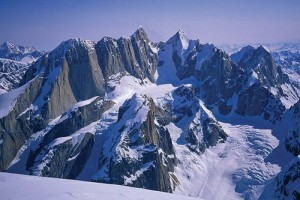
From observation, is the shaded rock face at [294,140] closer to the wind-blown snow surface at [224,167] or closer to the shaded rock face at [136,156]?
the wind-blown snow surface at [224,167]

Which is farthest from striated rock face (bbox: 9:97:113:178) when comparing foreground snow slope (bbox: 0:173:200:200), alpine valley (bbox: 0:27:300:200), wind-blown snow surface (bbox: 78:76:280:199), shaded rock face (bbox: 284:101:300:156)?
foreground snow slope (bbox: 0:173:200:200)

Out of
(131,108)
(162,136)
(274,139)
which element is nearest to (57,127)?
(131,108)

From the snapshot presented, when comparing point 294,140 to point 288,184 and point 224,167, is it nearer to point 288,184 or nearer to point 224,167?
point 224,167

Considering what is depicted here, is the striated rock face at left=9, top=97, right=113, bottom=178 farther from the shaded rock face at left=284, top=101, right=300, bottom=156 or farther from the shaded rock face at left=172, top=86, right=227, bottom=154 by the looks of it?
the shaded rock face at left=284, top=101, right=300, bottom=156

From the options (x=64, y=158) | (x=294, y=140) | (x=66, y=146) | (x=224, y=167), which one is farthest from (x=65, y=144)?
(x=294, y=140)

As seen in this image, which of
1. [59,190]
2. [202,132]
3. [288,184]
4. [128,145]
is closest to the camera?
[59,190]
